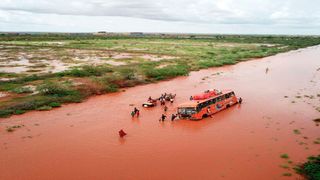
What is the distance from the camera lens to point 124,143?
2083 centimetres

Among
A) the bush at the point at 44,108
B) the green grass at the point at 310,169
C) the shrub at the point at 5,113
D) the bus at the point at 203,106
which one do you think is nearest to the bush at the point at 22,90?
the bush at the point at 44,108

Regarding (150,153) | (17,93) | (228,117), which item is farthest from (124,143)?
(17,93)

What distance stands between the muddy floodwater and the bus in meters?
0.63

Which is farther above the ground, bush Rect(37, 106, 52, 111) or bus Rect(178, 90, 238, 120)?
bus Rect(178, 90, 238, 120)

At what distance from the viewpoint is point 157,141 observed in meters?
21.3

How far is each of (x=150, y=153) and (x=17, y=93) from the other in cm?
2111

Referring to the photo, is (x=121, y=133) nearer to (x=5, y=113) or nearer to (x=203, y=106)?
(x=203, y=106)

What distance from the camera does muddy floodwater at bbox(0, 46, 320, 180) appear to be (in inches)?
669

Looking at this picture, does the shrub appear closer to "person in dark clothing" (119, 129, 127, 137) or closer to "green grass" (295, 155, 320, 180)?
→ "person in dark clothing" (119, 129, 127, 137)

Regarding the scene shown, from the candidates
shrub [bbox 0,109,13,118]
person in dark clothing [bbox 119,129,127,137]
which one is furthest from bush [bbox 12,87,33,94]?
person in dark clothing [bbox 119,129,127,137]

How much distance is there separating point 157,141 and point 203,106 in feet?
20.6

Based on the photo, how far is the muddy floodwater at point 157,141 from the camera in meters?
17.0

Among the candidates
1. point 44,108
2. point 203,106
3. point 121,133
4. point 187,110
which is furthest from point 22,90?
point 203,106

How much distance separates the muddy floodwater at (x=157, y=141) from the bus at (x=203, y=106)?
630 mm
